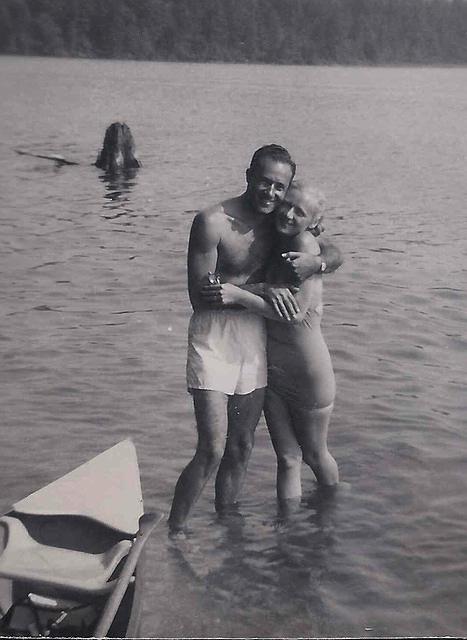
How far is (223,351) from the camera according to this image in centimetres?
561

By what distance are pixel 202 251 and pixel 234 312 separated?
40cm

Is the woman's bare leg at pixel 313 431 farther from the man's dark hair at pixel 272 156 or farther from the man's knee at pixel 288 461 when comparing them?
the man's dark hair at pixel 272 156

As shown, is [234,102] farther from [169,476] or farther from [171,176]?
[169,476]

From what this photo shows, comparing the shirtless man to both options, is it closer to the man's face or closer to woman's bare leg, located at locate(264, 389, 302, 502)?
the man's face

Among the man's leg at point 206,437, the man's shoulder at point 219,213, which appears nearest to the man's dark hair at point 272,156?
the man's shoulder at point 219,213

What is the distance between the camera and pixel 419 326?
476 inches

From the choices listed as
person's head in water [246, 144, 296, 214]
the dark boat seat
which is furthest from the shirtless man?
the dark boat seat

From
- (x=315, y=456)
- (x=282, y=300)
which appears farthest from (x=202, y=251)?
(x=315, y=456)

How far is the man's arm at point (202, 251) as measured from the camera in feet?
17.7

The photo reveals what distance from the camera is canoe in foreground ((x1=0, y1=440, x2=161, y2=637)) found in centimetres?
437

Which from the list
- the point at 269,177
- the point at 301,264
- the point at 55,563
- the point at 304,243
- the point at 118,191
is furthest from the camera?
the point at 118,191

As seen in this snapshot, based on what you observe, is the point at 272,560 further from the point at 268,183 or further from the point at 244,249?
the point at 268,183

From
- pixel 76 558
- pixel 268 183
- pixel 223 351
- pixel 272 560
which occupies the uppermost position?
pixel 268 183

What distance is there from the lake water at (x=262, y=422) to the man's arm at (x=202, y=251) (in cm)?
175
